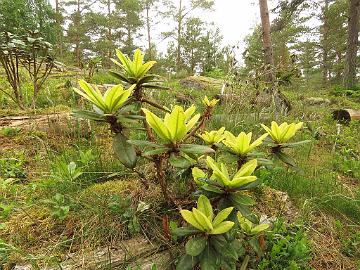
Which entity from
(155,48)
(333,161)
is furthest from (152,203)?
(155,48)

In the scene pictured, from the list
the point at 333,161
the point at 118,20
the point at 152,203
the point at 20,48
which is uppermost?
the point at 118,20

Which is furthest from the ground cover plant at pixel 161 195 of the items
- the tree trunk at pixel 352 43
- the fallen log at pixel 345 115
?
the tree trunk at pixel 352 43

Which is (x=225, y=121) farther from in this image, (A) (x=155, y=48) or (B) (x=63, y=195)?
(A) (x=155, y=48)

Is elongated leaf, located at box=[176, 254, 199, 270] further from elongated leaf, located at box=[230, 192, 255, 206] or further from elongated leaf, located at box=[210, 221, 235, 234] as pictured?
elongated leaf, located at box=[230, 192, 255, 206]

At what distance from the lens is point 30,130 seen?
3.12 metres

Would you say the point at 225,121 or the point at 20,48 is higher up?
the point at 20,48

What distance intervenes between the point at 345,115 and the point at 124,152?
6.16 m

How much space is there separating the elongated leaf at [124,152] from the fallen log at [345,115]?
5.97 metres

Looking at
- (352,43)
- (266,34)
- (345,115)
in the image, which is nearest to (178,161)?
(345,115)

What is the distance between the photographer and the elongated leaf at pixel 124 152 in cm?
119

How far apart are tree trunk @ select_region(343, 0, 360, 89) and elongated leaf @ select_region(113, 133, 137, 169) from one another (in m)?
11.6

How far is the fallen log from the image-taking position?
6.02 metres

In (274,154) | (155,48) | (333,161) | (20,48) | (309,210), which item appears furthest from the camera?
(155,48)

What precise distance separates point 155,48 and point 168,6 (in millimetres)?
3993
